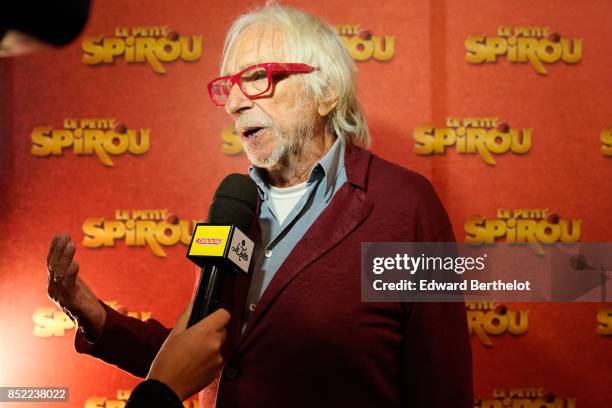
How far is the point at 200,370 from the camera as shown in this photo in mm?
939

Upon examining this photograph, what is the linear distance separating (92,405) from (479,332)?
4.32 feet

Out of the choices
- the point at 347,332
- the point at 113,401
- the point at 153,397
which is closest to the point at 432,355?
the point at 347,332

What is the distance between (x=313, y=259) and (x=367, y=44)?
3.13ft

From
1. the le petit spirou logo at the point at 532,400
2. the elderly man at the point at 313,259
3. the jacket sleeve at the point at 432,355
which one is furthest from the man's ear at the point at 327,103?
the le petit spirou logo at the point at 532,400

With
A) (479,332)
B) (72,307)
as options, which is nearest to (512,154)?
(479,332)

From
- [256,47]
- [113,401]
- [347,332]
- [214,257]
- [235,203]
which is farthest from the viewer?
[113,401]

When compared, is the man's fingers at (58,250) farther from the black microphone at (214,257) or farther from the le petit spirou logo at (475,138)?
the le petit spirou logo at (475,138)

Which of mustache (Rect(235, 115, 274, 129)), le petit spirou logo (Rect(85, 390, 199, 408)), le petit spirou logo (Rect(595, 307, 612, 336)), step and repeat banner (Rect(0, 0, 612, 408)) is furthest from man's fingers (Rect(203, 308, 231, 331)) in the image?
le petit spirou logo (Rect(595, 307, 612, 336))

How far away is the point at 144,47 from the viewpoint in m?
1.93

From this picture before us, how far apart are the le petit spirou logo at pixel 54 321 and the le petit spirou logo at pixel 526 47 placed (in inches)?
55.3

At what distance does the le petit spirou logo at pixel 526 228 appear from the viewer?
1804 mm

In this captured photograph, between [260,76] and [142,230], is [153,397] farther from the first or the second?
[142,230]

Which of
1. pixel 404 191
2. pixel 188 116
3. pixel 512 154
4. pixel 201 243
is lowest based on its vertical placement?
pixel 201 243

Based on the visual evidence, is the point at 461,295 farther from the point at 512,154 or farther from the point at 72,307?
the point at 72,307
